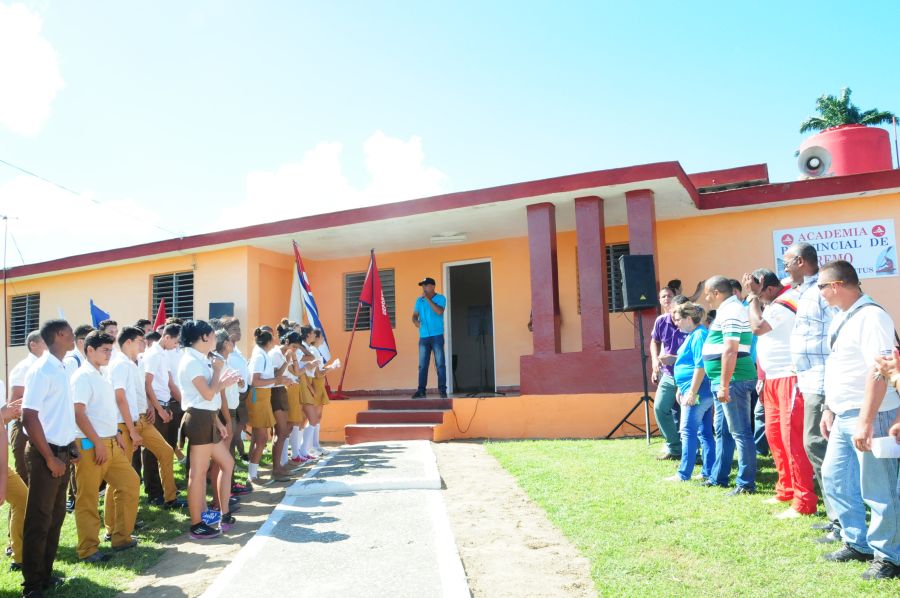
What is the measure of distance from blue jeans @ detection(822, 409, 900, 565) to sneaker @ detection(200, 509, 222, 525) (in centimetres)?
412

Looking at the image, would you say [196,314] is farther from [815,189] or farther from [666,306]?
[815,189]

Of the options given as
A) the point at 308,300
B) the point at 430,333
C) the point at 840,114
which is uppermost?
the point at 840,114

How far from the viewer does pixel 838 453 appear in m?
3.43

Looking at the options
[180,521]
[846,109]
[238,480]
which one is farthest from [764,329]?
[846,109]

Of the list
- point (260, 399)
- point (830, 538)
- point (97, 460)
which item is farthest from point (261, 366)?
point (830, 538)

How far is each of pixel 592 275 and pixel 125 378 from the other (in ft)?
19.7

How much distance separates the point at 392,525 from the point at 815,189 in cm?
763

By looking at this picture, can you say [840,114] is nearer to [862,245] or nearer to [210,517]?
[862,245]

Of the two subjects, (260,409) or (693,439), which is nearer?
(693,439)

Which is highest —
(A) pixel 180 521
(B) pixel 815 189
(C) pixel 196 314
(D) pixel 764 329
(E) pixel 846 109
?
(E) pixel 846 109

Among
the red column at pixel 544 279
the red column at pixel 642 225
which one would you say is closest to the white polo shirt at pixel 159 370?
the red column at pixel 544 279

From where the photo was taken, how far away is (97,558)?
4.30 meters

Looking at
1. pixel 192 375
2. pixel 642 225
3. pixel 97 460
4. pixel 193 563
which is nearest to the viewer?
pixel 193 563

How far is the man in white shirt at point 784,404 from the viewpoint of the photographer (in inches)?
167
